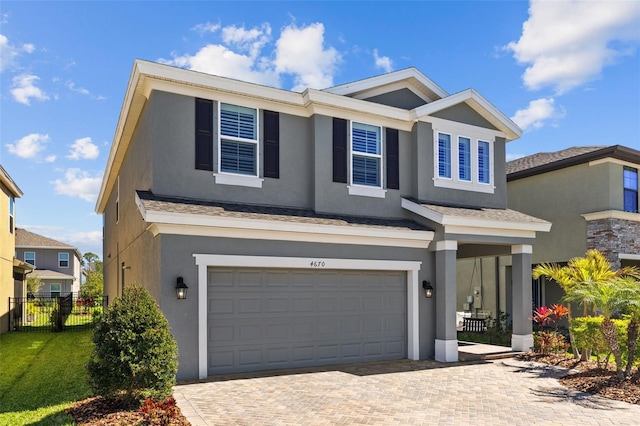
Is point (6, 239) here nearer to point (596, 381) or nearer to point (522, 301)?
point (522, 301)

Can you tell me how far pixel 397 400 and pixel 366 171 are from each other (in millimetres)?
6612

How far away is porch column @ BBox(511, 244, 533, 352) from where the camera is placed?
46.7 ft

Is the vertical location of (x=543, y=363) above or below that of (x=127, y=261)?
below

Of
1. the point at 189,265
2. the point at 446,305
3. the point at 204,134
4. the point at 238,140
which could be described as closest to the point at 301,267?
the point at 189,265

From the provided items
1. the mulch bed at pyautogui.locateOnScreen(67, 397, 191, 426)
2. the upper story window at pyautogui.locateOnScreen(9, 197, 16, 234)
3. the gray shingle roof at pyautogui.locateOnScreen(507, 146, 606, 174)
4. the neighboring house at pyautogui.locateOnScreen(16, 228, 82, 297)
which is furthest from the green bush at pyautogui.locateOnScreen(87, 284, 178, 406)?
the neighboring house at pyautogui.locateOnScreen(16, 228, 82, 297)

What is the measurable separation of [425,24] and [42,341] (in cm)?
1666

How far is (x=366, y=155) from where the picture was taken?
1379 cm

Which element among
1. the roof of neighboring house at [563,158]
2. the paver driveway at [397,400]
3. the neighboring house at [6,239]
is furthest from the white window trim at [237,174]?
the roof of neighboring house at [563,158]

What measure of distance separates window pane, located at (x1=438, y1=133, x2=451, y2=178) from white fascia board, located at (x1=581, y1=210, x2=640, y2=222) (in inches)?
274

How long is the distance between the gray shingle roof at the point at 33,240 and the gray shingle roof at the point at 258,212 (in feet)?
121

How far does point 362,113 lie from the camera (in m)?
13.6

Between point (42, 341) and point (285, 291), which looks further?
point (42, 341)

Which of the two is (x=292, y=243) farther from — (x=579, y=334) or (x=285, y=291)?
(x=579, y=334)

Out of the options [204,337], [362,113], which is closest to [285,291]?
[204,337]
